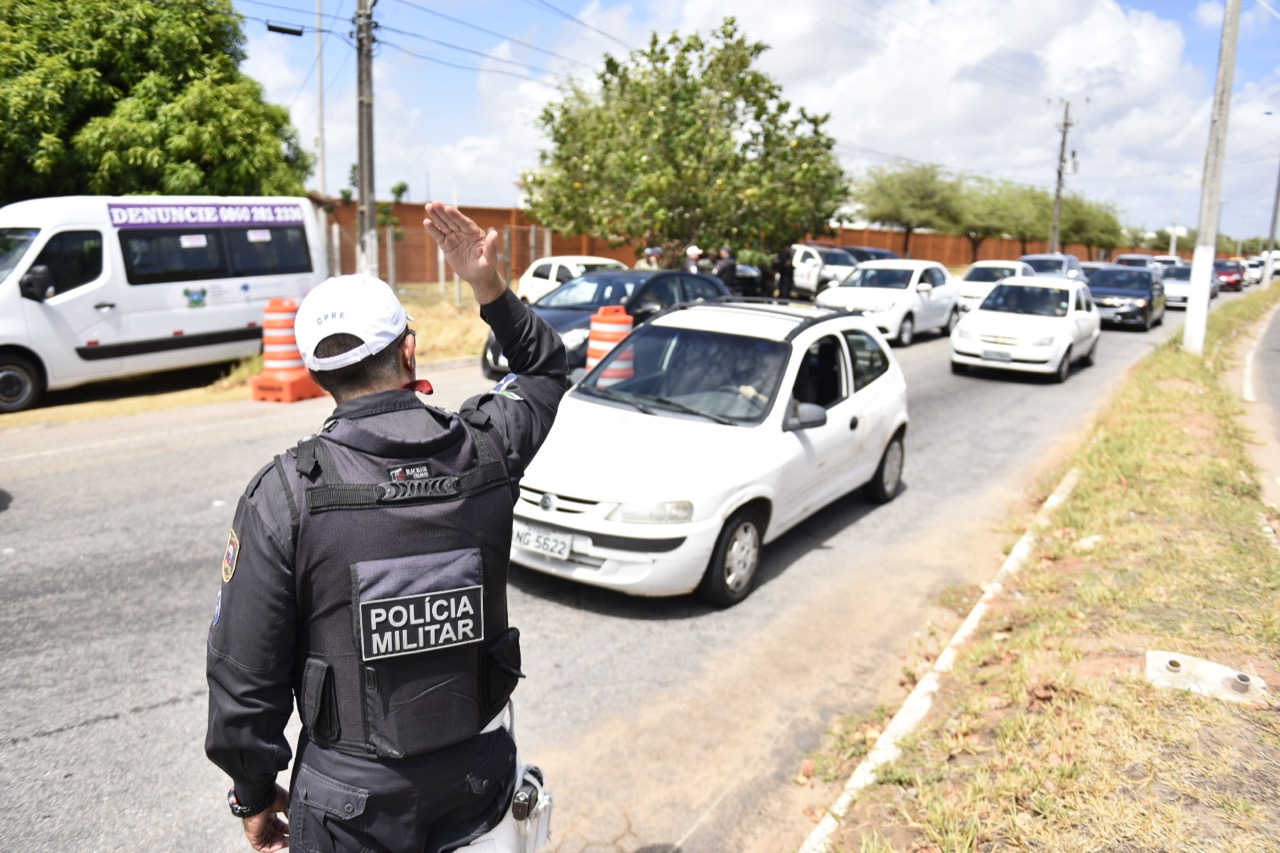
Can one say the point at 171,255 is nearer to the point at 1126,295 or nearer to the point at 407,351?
the point at 407,351

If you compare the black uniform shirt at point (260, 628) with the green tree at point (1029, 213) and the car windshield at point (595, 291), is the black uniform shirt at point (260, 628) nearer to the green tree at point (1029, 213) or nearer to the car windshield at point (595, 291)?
the car windshield at point (595, 291)

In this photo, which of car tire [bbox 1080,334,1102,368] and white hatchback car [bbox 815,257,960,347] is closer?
car tire [bbox 1080,334,1102,368]

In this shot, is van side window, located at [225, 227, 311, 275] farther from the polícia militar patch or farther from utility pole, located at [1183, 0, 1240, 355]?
utility pole, located at [1183, 0, 1240, 355]

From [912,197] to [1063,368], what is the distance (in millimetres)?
35643

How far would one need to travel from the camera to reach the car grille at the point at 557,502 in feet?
16.9

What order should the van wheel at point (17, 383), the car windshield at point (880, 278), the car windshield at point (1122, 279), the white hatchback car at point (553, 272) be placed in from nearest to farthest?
1. the van wheel at point (17, 383)
2. the car windshield at point (880, 278)
3. the white hatchback car at point (553, 272)
4. the car windshield at point (1122, 279)

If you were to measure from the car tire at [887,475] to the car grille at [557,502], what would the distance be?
329 centimetres

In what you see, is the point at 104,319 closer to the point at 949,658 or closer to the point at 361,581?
the point at 949,658

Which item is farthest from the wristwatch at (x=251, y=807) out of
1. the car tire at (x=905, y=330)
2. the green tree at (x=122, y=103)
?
the car tire at (x=905, y=330)

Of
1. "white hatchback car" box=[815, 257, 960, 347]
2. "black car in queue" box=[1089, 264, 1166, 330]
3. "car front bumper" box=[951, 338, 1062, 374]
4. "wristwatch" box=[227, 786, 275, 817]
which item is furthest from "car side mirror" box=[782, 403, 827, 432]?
"black car in queue" box=[1089, 264, 1166, 330]

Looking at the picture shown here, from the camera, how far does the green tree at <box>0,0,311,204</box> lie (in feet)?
44.8

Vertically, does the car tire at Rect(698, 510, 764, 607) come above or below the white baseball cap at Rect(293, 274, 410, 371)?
below

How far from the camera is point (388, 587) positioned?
1.81 metres

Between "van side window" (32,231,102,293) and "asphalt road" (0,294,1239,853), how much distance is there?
3019 mm
